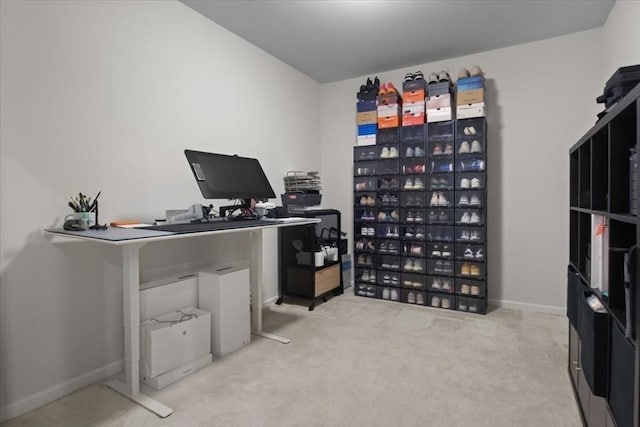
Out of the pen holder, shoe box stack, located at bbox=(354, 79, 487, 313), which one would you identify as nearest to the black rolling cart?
shoe box stack, located at bbox=(354, 79, 487, 313)

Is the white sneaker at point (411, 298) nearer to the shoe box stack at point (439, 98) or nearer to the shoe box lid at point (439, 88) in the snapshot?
the shoe box stack at point (439, 98)

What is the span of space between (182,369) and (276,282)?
1.61 meters

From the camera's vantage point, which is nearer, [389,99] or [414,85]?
[414,85]

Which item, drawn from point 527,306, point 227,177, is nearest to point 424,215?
point 527,306

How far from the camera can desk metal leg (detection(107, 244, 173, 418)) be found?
174cm

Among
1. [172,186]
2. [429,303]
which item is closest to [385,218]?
[429,303]

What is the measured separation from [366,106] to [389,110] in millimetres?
298

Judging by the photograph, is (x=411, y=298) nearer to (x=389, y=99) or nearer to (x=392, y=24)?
(x=389, y=99)

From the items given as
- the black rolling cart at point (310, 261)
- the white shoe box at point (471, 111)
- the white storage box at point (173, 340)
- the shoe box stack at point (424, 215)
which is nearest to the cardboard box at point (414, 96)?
the shoe box stack at point (424, 215)

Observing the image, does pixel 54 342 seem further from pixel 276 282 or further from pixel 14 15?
pixel 276 282

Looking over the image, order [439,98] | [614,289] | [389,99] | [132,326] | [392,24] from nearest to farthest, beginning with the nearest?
1. [614,289]
2. [132,326]
3. [392,24]
4. [439,98]
5. [389,99]

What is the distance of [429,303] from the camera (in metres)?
3.40

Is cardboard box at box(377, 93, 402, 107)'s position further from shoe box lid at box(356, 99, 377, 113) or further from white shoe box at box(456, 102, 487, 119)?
white shoe box at box(456, 102, 487, 119)

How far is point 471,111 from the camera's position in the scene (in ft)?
10.4
